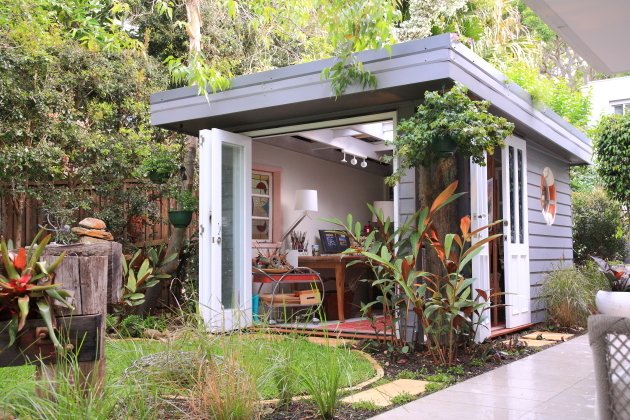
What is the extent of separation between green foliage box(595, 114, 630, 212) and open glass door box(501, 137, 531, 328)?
12.3 ft

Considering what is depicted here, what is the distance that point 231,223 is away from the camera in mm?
6902

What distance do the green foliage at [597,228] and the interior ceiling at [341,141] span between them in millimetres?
4100

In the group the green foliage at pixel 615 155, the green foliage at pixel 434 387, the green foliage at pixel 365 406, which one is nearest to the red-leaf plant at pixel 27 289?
the green foliage at pixel 365 406

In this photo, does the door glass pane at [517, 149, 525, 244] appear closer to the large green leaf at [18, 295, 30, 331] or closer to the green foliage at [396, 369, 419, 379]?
the green foliage at [396, 369, 419, 379]

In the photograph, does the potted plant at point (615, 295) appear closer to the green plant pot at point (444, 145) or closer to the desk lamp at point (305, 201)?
the green plant pot at point (444, 145)

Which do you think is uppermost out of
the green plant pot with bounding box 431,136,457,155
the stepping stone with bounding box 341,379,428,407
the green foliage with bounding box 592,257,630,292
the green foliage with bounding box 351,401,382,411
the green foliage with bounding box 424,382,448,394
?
the green plant pot with bounding box 431,136,457,155

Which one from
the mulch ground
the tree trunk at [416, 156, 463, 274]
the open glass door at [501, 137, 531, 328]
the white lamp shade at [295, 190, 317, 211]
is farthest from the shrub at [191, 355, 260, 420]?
the white lamp shade at [295, 190, 317, 211]

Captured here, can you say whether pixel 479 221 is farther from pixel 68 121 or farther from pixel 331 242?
pixel 68 121

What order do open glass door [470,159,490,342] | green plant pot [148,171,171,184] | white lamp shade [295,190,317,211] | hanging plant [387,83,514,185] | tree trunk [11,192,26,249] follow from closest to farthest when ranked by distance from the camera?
hanging plant [387,83,514,185] → open glass door [470,159,490,342] → green plant pot [148,171,171,184] → tree trunk [11,192,26,249] → white lamp shade [295,190,317,211]

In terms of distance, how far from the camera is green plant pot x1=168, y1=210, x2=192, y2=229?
7.47m

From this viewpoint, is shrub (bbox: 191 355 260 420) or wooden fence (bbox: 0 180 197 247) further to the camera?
wooden fence (bbox: 0 180 197 247)

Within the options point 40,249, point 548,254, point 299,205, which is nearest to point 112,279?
point 40,249

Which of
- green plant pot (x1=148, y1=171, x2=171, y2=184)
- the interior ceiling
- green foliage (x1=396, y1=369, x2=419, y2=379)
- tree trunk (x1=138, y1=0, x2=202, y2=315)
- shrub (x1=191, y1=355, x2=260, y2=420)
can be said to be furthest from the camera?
the interior ceiling

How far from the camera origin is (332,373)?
127 inches
